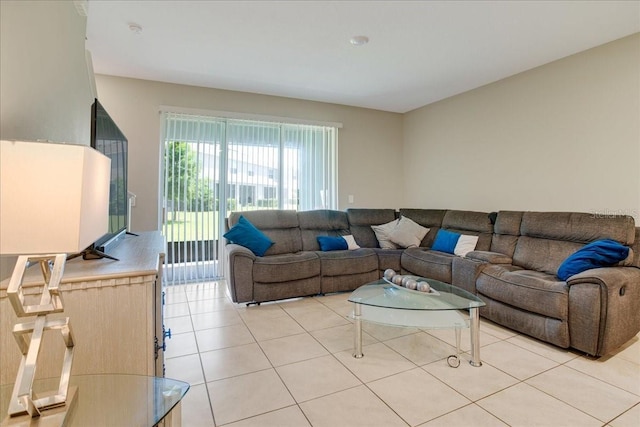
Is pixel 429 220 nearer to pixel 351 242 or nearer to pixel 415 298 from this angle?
pixel 351 242

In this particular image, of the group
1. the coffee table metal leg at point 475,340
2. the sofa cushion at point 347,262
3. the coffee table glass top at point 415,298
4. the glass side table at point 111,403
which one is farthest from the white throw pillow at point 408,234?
the glass side table at point 111,403

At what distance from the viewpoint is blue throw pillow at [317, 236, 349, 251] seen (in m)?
3.98

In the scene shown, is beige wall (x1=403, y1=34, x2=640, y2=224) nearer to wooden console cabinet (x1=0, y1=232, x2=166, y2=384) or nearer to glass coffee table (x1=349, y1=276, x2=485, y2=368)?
glass coffee table (x1=349, y1=276, x2=485, y2=368)

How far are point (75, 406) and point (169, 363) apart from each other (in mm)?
1340

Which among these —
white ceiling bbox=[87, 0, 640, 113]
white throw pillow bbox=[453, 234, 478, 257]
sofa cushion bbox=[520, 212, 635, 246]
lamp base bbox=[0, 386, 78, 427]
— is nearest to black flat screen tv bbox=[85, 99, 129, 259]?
lamp base bbox=[0, 386, 78, 427]

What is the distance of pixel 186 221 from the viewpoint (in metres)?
4.00

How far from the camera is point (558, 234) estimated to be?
9.66 ft

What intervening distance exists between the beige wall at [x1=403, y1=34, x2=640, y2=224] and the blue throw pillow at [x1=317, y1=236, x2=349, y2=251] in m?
1.72

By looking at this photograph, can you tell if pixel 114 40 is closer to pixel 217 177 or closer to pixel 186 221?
pixel 217 177

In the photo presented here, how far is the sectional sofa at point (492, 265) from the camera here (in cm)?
220

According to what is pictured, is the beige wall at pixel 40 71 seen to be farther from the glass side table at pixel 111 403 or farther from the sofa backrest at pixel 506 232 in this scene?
the sofa backrest at pixel 506 232

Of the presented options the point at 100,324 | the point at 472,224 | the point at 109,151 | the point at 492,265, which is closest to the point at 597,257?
the point at 492,265

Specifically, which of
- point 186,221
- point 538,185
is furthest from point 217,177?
point 538,185

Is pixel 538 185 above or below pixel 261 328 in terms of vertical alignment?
above
